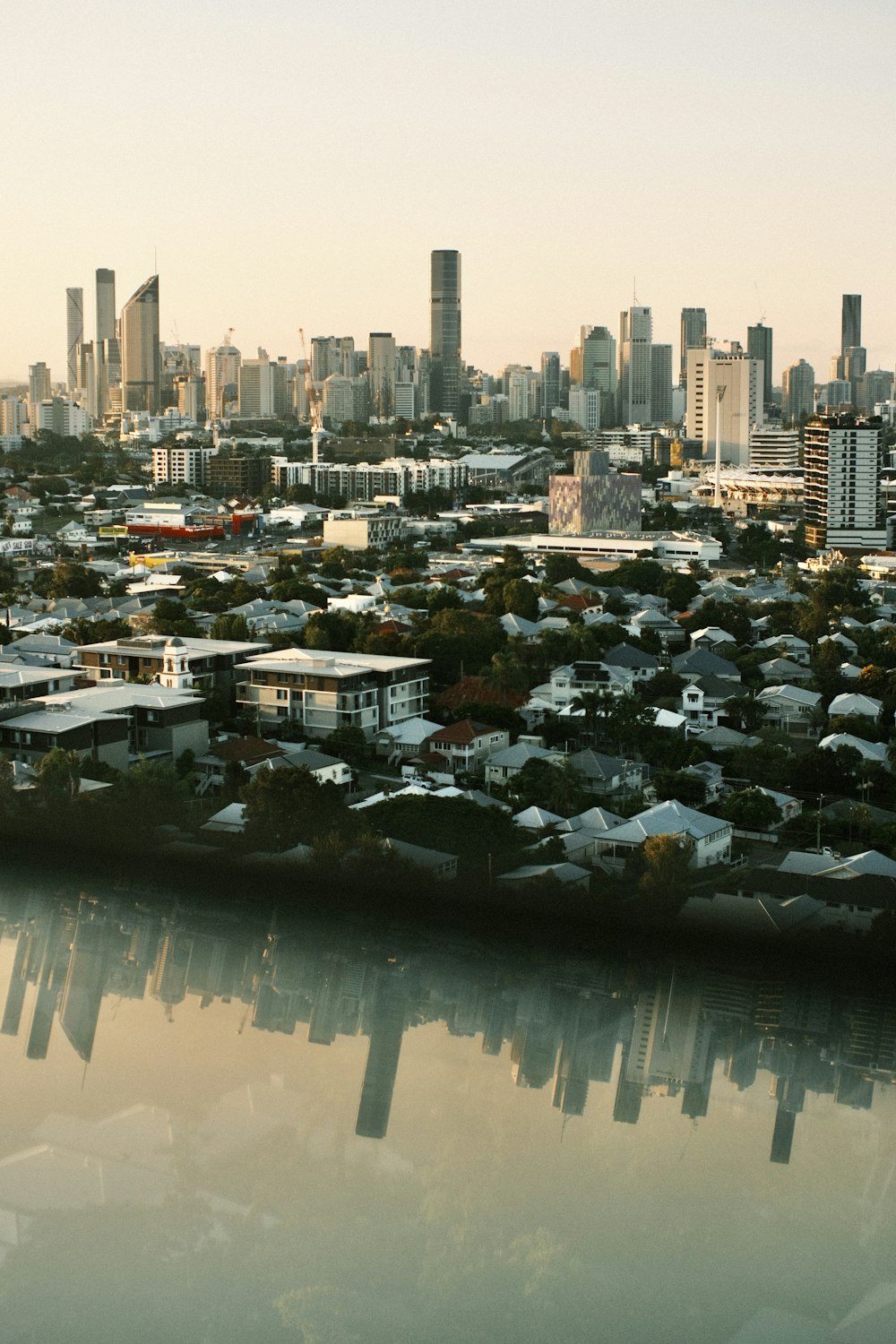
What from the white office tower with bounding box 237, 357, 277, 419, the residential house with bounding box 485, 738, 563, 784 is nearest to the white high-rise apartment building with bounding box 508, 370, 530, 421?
the white office tower with bounding box 237, 357, 277, 419

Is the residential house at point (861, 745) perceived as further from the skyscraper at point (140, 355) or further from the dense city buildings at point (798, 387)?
the skyscraper at point (140, 355)

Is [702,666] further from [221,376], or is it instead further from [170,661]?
[221,376]

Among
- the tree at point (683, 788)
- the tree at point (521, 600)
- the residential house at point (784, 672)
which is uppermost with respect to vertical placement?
the tree at point (521, 600)

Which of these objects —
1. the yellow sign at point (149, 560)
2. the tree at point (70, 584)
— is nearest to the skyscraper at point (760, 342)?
the yellow sign at point (149, 560)

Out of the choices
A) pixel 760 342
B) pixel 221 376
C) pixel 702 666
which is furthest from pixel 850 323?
pixel 702 666

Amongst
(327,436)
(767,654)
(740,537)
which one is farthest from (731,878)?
(327,436)

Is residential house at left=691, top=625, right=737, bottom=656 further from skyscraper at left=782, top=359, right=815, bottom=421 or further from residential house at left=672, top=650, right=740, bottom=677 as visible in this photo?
skyscraper at left=782, top=359, right=815, bottom=421
